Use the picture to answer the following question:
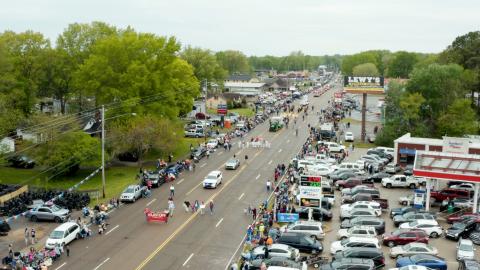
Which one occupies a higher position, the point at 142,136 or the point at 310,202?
A: the point at 142,136

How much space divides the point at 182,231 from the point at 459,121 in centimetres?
4235

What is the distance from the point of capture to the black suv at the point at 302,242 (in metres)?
32.2

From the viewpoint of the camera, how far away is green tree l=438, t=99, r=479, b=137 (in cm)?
6488

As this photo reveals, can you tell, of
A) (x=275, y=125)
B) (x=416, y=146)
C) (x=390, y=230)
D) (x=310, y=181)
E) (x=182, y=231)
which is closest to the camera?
(x=182, y=231)

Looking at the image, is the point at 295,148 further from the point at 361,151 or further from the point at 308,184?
the point at 308,184

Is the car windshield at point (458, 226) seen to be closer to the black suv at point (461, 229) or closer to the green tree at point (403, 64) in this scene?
the black suv at point (461, 229)

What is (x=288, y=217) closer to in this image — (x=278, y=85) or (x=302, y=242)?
(x=302, y=242)

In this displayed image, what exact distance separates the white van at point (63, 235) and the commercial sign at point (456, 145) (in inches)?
1396

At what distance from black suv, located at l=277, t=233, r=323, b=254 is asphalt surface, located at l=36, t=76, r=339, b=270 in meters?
3.24

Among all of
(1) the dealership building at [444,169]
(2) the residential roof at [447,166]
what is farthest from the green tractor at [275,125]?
(2) the residential roof at [447,166]

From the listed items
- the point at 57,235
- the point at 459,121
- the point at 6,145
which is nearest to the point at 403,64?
the point at 459,121

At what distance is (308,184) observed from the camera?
39719 millimetres

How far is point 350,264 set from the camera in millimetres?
27703

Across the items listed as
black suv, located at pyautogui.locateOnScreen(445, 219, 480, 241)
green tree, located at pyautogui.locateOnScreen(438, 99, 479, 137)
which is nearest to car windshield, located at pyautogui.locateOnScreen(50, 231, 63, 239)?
black suv, located at pyautogui.locateOnScreen(445, 219, 480, 241)
